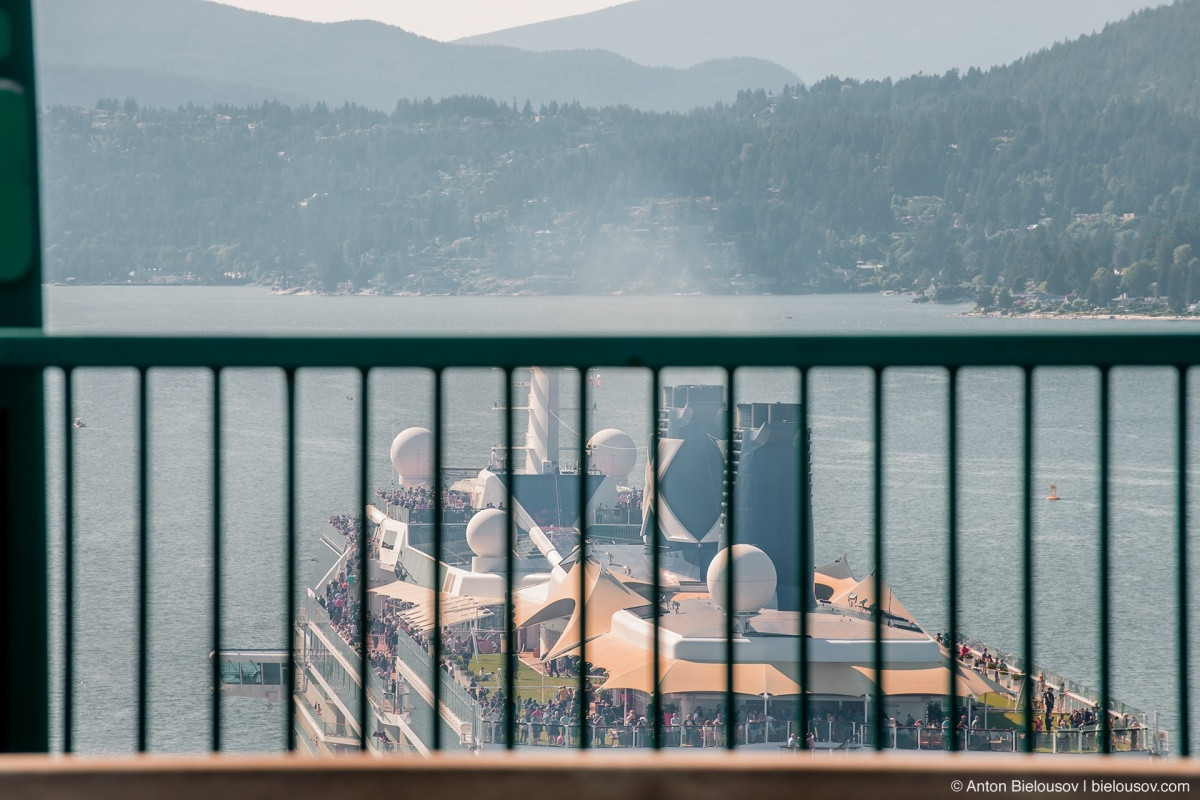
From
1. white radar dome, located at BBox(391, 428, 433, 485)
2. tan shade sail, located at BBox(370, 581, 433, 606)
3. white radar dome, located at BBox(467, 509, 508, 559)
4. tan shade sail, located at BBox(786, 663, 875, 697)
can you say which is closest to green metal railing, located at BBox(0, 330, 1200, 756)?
tan shade sail, located at BBox(786, 663, 875, 697)

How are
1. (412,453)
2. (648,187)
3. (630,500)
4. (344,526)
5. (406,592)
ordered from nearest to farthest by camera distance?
1. (406,592)
2. (412,453)
3. (344,526)
4. (630,500)
5. (648,187)

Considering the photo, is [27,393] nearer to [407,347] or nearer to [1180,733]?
[407,347]

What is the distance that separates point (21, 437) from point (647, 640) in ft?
45.6

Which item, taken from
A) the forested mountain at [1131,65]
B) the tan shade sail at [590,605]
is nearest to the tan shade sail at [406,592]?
the tan shade sail at [590,605]

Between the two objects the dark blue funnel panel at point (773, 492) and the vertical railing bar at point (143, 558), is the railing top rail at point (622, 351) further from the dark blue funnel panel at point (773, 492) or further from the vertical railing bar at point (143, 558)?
the dark blue funnel panel at point (773, 492)

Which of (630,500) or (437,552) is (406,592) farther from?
(437,552)

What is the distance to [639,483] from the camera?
52062 millimetres

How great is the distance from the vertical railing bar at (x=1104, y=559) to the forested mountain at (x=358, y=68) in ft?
496

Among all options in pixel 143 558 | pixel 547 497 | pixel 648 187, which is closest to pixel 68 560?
pixel 143 558

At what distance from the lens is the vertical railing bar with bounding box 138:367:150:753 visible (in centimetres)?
215

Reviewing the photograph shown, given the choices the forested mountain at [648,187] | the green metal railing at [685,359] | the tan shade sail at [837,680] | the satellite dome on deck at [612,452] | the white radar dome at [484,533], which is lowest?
the tan shade sail at [837,680]

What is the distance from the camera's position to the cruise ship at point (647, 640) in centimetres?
1895

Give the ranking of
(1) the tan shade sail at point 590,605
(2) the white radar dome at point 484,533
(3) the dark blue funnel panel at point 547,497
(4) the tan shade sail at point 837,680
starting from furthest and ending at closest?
(3) the dark blue funnel panel at point 547,497 → (2) the white radar dome at point 484,533 → (1) the tan shade sail at point 590,605 → (4) the tan shade sail at point 837,680

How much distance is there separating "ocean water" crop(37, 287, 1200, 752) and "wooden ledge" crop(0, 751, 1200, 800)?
0.65 metres
